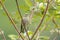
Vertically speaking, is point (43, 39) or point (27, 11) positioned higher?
point (27, 11)

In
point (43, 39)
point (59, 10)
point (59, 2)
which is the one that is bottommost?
point (43, 39)

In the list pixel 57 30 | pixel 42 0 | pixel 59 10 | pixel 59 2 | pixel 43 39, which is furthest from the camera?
pixel 43 39

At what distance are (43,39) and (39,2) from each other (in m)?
0.70

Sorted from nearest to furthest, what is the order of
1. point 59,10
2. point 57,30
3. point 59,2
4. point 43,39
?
point 59,2 < point 59,10 < point 57,30 < point 43,39

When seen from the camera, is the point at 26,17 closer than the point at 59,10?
Yes

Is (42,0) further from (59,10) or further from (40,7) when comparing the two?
(59,10)

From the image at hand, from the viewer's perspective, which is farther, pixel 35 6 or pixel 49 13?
pixel 49 13

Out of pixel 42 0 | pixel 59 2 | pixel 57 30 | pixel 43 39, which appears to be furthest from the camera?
pixel 43 39

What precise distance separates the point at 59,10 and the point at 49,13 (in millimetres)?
127

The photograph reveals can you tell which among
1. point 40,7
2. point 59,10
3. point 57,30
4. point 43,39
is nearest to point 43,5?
point 40,7

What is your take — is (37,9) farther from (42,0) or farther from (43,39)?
(43,39)

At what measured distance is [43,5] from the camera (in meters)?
1.07

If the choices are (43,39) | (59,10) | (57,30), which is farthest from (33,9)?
(43,39)

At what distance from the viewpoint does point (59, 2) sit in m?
1.06
